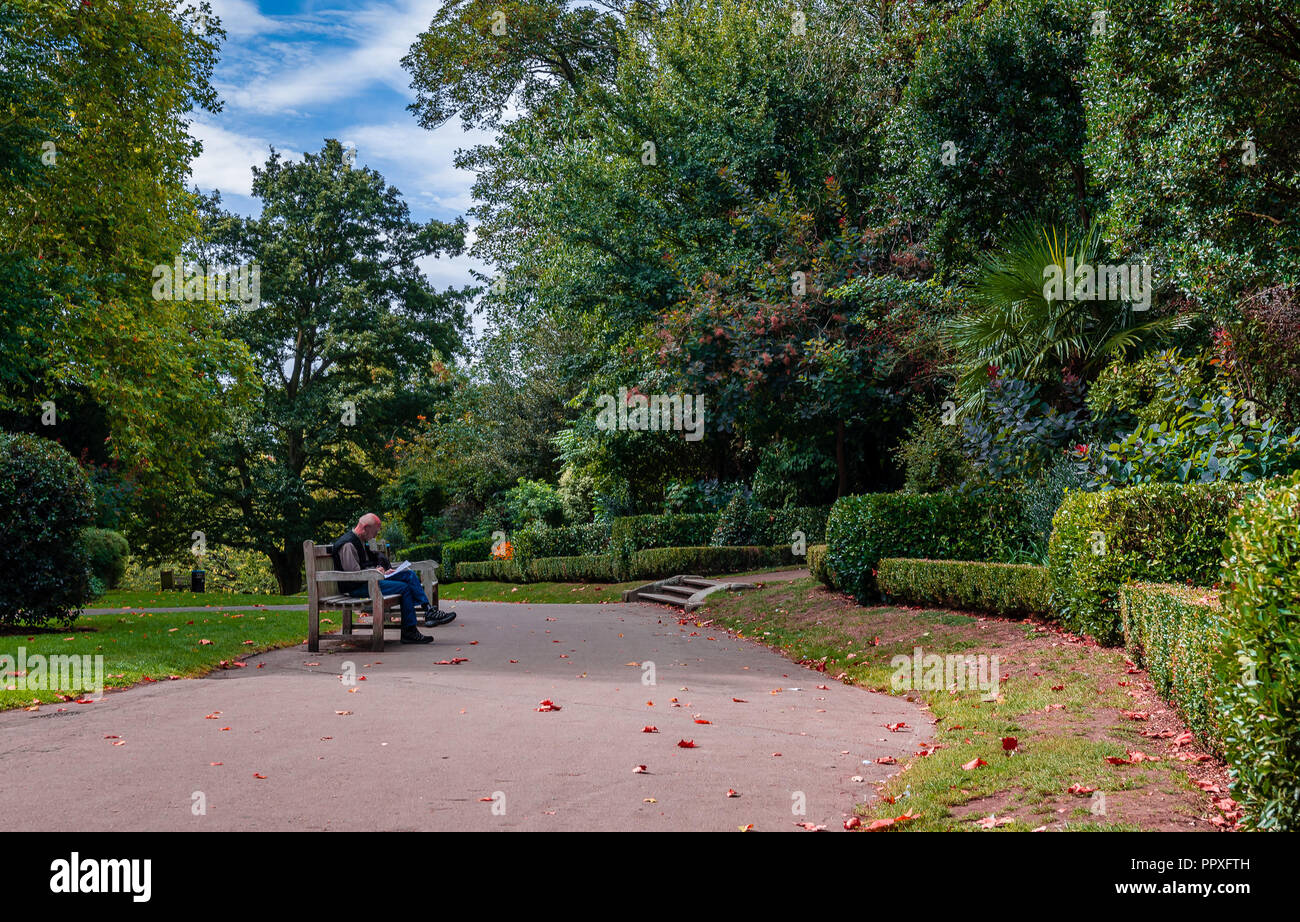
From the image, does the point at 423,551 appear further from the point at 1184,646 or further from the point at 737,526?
the point at 1184,646

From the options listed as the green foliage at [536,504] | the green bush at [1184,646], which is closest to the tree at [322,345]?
the green foliage at [536,504]

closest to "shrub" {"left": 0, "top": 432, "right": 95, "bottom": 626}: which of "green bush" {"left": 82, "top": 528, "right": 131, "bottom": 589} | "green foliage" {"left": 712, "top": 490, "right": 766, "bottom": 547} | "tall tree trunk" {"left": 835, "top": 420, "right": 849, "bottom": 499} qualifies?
"green bush" {"left": 82, "top": 528, "right": 131, "bottom": 589}

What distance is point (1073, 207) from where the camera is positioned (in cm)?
1669

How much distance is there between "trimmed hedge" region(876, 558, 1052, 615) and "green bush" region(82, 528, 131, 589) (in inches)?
675

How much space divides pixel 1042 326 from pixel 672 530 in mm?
10940

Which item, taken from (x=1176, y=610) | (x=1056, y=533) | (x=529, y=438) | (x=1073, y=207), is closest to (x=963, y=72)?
(x=1073, y=207)

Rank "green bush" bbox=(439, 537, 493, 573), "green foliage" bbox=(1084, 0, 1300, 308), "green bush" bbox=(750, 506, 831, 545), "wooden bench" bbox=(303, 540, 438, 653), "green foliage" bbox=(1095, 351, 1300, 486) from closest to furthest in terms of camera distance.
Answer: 1. "green foliage" bbox=(1095, 351, 1300, 486)
2. "wooden bench" bbox=(303, 540, 438, 653)
3. "green foliage" bbox=(1084, 0, 1300, 308)
4. "green bush" bbox=(750, 506, 831, 545)
5. "green bush" bbox=(439, 537, 493, 573)

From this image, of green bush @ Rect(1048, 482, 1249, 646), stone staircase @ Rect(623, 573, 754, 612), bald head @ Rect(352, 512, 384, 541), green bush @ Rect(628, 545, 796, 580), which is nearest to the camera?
green bush @ Rect(1048, 482, 1249, 646)

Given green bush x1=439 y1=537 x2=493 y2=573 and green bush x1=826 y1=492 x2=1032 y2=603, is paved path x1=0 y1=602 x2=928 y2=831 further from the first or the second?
green bush x1=439 y1=537 x2=493 y2=573

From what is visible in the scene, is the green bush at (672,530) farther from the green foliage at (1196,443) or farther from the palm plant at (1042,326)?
the green foliage at (1196,443)

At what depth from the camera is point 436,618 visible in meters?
12.2

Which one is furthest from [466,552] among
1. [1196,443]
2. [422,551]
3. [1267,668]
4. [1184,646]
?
[1267,668]

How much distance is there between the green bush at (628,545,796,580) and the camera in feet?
65.0
